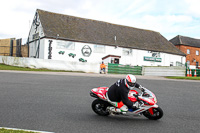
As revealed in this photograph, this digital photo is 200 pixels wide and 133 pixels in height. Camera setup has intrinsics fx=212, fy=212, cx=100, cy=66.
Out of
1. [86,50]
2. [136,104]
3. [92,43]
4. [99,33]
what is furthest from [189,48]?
[136,104]

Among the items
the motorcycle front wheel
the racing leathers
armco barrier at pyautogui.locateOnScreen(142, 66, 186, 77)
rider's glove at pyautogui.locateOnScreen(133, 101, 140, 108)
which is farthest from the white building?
rider's glove at pyautogui.locateOnScreen(133, 101, 140, 108)

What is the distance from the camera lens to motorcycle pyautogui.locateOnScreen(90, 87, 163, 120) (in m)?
5.99

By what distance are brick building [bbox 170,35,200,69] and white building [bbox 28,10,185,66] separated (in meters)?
10.8

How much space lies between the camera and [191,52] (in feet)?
178

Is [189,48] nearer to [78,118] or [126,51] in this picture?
[126,51]

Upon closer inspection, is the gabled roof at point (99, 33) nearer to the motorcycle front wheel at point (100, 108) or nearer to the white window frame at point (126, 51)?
the white window frame at point (126, 51)

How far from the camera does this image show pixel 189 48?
54.1 m

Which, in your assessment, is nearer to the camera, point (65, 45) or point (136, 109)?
point (136, 109)

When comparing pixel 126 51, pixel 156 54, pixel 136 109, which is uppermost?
pixel 126 51

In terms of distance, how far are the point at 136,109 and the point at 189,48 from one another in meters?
53.1

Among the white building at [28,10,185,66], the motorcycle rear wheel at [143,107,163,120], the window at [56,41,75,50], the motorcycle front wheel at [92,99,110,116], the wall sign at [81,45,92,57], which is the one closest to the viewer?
the motorcycle rear wheel at [143,107,163,120]

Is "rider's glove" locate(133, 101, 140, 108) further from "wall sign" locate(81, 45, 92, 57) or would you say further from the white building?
"wall sign" locate(81, 45, 92, 57)

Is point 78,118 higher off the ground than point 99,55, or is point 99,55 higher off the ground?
point 99,55

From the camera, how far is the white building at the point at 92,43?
3200 centimetres
